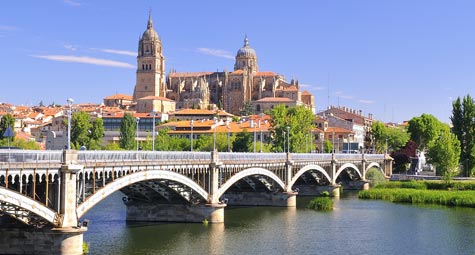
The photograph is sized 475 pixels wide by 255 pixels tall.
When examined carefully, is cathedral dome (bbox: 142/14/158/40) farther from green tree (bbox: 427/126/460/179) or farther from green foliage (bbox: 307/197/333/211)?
green foliage (bbox: 307/197/333/211)

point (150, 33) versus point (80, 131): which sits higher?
point (150, 33)

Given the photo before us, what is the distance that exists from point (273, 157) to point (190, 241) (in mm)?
20769

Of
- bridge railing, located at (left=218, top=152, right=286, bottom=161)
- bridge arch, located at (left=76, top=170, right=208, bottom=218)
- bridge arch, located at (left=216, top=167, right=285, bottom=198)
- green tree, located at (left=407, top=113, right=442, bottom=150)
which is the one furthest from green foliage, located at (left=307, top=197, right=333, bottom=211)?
green tree, located at (left=407, top=113, right=442, bottom=150)

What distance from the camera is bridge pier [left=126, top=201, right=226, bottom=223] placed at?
4412cm

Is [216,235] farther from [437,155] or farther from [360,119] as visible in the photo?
[360,119]

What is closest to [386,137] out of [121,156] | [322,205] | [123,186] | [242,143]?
[242,143]

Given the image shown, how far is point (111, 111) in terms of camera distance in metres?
165

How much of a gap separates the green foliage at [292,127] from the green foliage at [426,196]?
24577 mm

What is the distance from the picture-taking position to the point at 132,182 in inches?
1346

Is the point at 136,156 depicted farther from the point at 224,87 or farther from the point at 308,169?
the point at 224,87

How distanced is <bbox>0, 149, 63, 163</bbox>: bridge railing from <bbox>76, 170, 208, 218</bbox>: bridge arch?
2.72m

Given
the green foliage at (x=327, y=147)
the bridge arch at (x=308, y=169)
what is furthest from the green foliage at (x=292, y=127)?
the green foliage at (x=327, y=147)

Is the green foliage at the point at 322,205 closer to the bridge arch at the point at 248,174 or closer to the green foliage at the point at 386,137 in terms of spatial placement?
the bridge arch at the point at 248,174

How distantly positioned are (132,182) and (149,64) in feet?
533
